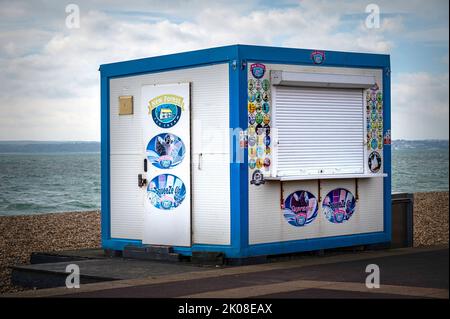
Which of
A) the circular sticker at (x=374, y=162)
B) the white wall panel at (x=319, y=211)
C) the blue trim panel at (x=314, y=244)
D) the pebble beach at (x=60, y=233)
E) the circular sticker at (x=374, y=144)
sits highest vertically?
the circular sticker at (x=374, y=144)

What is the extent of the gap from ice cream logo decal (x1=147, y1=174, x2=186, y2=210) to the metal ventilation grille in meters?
1.50

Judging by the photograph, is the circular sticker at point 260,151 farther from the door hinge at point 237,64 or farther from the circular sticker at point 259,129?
the door hinge at point 237,64

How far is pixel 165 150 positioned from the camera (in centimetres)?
1380

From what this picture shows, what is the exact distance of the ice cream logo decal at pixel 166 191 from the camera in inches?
536

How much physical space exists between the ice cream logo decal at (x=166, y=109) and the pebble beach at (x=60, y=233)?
3.23 metres

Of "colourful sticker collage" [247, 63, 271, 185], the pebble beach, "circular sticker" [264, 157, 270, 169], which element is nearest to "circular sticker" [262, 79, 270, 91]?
"colourful sticker collage" [247, 63, 271, 185]

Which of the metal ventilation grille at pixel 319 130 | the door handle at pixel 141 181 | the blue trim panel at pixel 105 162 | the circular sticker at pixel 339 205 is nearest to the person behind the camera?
the metal ventilation grille at pixel 319 130

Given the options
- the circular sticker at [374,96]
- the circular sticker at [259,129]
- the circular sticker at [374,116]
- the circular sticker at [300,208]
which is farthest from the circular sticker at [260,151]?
the circular sticker at [374,96]

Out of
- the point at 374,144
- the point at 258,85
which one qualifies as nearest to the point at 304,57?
the point at 258,85

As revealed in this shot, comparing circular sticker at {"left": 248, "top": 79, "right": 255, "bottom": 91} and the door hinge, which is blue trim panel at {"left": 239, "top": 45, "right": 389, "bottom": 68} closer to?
the door hinge

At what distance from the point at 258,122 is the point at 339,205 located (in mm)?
2103

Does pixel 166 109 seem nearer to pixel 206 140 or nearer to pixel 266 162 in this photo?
pixel 206 140
